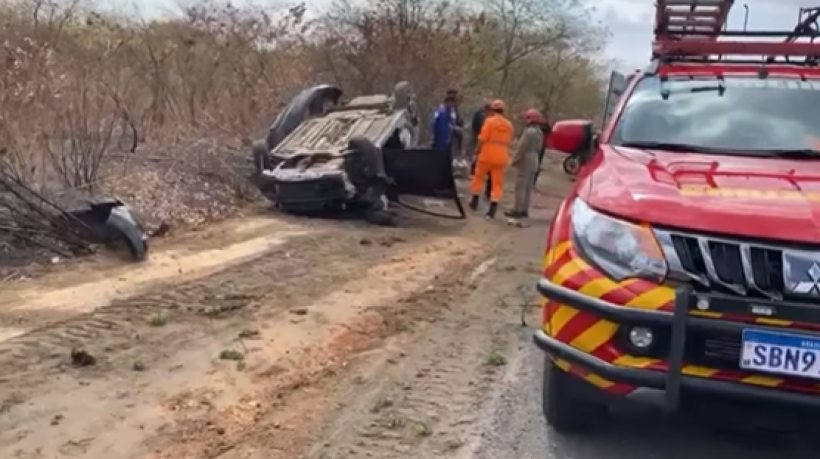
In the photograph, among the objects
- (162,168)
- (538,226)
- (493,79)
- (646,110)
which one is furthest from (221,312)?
(493,79)

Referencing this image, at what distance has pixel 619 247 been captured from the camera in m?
3.76

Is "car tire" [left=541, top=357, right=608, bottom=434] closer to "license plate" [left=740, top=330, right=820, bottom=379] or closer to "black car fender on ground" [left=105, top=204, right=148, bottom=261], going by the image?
"license plate" [left=740, top=330, right=820, bottom=379]

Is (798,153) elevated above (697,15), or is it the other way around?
(697,15)

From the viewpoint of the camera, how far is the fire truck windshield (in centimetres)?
484

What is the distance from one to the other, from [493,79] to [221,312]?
22.2m

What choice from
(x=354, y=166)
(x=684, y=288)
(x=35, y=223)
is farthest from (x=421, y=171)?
(x=684, y=288)

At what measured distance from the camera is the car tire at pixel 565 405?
4.31m

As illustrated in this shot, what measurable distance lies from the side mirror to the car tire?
1506 millimetres

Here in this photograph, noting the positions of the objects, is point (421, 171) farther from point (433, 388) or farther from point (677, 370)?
point (677, 370)

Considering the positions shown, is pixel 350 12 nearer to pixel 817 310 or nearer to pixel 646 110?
pixel 646 110

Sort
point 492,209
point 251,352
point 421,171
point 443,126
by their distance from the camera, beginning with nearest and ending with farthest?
point 251,352 < point 421,171 < point 492,209 < point 443,126

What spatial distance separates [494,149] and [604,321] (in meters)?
9.73

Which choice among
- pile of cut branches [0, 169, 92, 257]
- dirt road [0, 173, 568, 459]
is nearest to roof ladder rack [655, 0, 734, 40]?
dirt road [0, 173, 568, 459]

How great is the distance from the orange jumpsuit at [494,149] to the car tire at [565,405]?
874cm
